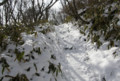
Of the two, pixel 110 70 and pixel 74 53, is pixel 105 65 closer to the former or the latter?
pixel 110 70

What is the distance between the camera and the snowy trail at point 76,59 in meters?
3.13

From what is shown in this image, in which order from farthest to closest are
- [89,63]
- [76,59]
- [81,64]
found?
1. [76,59]
2. [81,64]
3. [89,63]

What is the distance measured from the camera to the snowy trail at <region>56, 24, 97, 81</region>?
313cm

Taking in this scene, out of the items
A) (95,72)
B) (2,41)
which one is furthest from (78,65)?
(2,41)

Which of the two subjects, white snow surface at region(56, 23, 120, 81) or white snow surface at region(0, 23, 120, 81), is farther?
white snow surface at region(56, 23, 120, 81)

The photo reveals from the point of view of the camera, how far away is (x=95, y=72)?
305cm

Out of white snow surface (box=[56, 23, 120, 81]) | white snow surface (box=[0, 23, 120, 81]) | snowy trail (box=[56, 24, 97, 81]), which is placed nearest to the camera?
white snow surface (box=[0, 23, 120, 81])

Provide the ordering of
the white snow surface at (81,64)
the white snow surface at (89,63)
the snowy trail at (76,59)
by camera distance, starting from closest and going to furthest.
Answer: the white snow surface at (81,64) → the white snow surface at (89,63) → the snowy trail at (76,59)

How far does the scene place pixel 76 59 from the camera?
13.1ft

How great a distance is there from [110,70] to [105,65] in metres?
0.23

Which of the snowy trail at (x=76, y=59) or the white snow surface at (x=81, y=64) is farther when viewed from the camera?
the snowy trail at (x=76, y=59)

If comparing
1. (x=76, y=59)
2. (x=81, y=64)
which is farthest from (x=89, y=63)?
(x=76, y=59)

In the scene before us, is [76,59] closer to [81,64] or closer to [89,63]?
[81,64]

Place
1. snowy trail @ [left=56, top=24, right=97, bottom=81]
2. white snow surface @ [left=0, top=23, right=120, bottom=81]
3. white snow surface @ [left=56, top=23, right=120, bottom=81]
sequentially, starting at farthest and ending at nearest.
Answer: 1. snowy trail @ [left=56, top=24, right=97, bottom=81]
2. white snow surface @ [left=56, top=23, right=120, bottom=81]
3. white snow surface @ [left=0, top=23, right=120, bottom=81]
